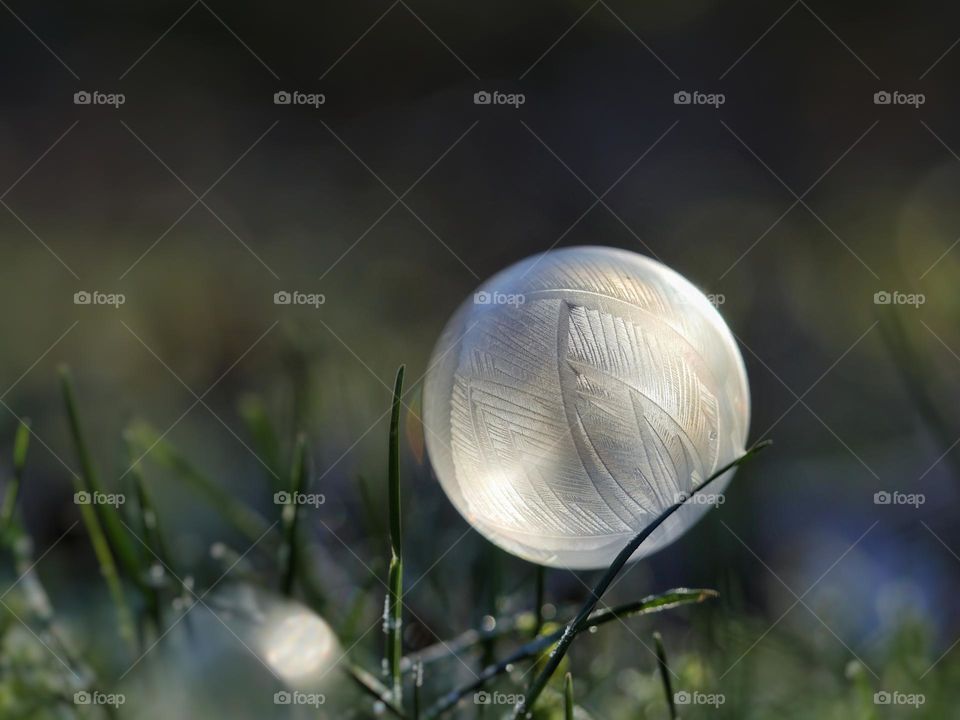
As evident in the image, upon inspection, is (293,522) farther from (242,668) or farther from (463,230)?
(463,230)

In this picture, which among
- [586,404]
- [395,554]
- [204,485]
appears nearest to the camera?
[395,554]

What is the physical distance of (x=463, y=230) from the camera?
150 inches

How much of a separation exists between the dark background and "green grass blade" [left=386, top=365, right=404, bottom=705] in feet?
1.13

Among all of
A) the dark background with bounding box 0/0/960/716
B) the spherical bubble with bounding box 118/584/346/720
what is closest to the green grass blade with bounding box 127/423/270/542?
the dark background with bounding box 0/0/960/716

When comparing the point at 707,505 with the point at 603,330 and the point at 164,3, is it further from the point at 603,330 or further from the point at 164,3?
the point at 164,3

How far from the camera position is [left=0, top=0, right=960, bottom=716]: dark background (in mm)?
2070

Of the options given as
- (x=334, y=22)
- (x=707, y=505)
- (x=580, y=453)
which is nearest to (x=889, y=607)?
(x=707, y=505)

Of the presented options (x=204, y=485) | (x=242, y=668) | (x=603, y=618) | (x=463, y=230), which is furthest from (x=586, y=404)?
(x=463, y=230)

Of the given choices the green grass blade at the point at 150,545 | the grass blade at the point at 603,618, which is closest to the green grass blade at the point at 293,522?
Result: the green grass blade at the point at 150,545

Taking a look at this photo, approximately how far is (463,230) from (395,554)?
9.22ft

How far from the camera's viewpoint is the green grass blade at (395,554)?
106 centimetres

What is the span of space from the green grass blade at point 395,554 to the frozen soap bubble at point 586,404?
175mm

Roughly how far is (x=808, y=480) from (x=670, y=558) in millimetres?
400

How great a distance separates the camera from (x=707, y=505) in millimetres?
1356
